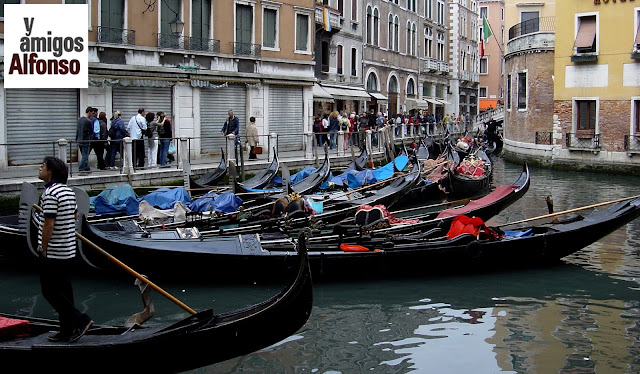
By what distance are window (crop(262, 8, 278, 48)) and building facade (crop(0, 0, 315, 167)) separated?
A: 0.02m

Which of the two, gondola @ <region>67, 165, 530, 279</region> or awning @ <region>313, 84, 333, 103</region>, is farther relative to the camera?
awning @ <region>313, 84, 333, 103</region>

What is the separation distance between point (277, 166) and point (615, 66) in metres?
8.80

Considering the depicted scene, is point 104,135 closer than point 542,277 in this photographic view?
No

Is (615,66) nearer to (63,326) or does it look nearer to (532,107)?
(532,107)

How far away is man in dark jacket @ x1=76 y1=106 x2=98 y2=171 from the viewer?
33.0ft

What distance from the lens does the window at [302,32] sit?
663 inches

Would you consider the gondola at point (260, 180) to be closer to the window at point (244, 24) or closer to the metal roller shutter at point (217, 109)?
the metal roller shutter at point (217, 109)

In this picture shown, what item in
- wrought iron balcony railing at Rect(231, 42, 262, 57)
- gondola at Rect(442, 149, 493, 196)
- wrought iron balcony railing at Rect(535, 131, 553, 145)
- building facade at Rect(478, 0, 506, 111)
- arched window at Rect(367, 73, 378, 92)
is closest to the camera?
gondola at Rect(442, 149, 493, 196)

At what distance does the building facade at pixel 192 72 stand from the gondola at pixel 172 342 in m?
6.65

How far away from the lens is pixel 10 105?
11359 millimetres

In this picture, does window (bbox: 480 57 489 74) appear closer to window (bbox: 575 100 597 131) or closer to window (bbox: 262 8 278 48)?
window (bbox: 575 100 597 131)

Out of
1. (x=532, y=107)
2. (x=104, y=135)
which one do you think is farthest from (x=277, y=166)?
(x=532, y=107)

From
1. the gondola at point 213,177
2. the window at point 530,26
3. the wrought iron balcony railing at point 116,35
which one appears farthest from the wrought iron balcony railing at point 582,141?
the wrought iron balcony railing at point 116,35

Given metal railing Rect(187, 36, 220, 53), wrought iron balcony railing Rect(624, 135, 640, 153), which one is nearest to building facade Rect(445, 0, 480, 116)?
wrought iron balcony railing Rect(624, 135, 640, 153)
